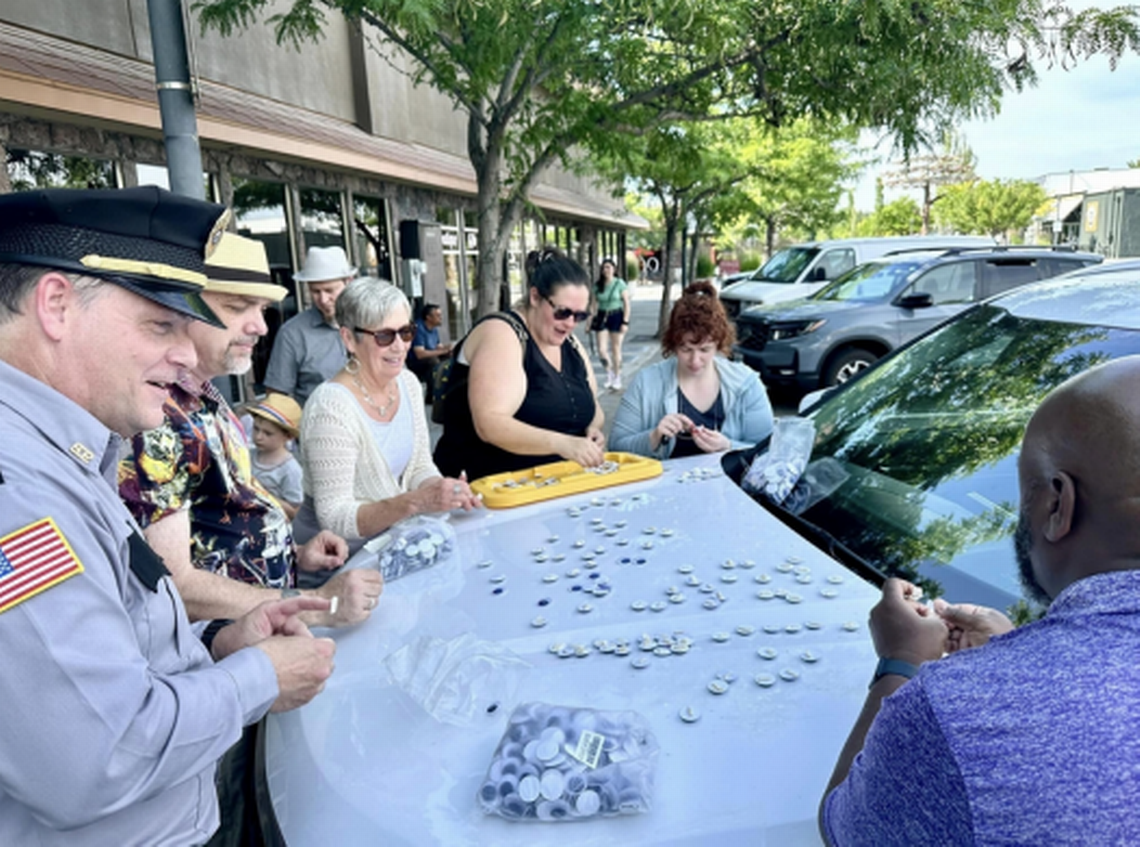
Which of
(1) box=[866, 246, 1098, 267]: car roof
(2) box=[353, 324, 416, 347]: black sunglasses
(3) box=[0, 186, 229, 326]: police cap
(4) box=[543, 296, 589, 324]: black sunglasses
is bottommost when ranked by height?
(2) box=[353, 324, 416, 347]: black sunglasses

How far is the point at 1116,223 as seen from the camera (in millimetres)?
16859

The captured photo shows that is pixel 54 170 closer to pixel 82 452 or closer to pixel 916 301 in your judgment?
pixel 82 452

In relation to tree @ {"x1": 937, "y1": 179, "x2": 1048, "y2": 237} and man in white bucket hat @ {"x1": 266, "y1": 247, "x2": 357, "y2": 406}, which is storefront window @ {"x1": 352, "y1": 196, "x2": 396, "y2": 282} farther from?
tree @ {"x1": 937, "y1": 179, "x2": 1048, "y2": 237}

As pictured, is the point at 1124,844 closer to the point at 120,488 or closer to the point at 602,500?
the point at 120,488

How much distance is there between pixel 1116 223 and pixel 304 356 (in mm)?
18911

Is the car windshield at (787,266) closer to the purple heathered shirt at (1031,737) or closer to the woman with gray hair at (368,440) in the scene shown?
the woman with gray hair at (368,440)

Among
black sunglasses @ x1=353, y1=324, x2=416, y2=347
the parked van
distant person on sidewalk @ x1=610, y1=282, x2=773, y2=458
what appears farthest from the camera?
the parked van

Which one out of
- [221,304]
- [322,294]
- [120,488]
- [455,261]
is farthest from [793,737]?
[455,261]

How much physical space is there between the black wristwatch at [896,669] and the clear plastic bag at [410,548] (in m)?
1.28

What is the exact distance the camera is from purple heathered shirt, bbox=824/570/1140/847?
2.22 ft

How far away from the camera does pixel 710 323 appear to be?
11.3 ft

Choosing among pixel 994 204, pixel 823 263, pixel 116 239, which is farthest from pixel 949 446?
pixel 994 204

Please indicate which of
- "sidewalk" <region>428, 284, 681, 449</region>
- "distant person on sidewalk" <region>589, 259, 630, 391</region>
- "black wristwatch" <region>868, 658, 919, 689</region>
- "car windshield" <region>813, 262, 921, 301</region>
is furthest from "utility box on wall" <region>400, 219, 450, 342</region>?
"black wristwatch" <region>868, 658, 919, 689</region>

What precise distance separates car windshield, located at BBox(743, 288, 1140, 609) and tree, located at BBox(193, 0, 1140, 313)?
3.55 meters
